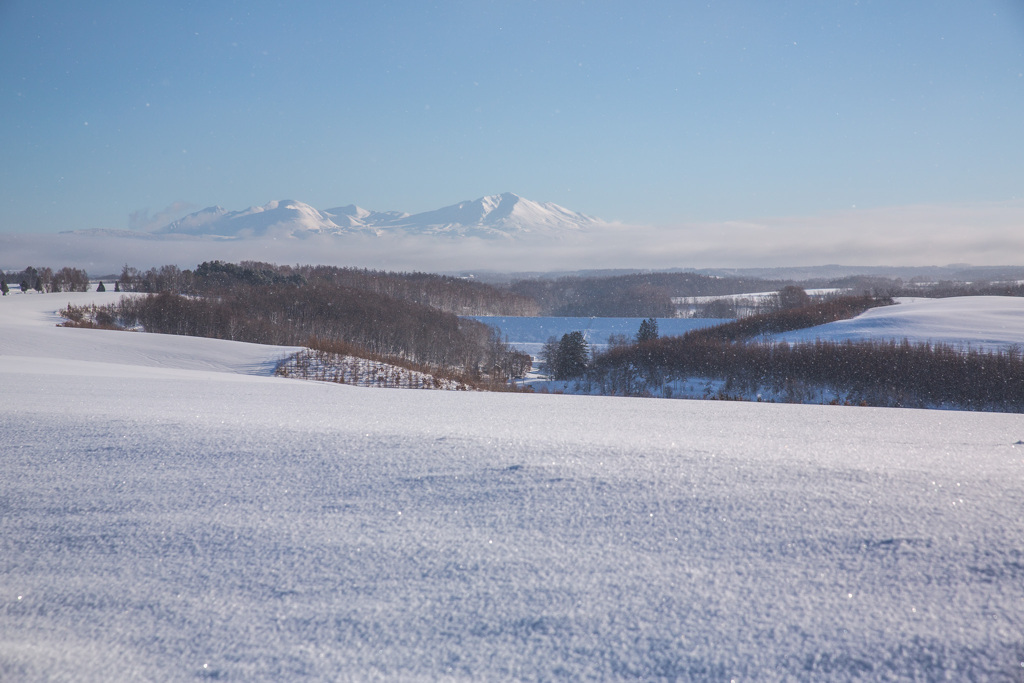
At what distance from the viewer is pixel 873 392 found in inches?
963

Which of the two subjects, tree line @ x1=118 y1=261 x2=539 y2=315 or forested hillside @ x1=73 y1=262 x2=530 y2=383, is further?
tree line @ x1=118 y1=261 x2=539 y2=315

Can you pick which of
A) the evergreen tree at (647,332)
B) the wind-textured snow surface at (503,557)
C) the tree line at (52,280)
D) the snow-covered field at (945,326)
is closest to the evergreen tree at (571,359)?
the evergreen tree at (647,332)

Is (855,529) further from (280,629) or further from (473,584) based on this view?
(280,629)

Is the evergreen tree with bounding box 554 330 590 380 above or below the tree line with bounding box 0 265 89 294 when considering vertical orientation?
below

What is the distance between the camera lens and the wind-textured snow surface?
5.34 feet

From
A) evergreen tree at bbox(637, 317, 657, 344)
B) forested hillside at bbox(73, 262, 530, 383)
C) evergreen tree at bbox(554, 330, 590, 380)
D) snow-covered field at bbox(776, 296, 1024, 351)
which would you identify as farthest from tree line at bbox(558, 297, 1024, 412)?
evergreen tree at bbox(637, 317, 657, 344)

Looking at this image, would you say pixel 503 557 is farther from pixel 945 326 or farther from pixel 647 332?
pixel 647 332

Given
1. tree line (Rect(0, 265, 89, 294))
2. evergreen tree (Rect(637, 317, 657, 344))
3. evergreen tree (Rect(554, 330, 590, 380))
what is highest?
tree line (Rect(0, 265, 89, 294))

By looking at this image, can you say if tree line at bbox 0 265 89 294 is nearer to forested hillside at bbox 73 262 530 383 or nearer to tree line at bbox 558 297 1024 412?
forested hillside at bbox 73 262 530 383

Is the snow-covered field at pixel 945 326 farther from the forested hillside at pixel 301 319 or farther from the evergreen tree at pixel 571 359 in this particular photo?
the forested hillside at pixel 301 319

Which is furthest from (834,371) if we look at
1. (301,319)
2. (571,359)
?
(301,319)

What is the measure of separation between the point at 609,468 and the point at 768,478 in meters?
0.71

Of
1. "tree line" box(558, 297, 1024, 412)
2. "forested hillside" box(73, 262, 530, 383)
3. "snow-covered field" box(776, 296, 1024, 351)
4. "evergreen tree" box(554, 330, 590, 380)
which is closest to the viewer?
"tree line" box(558, 297, 1024, 412)

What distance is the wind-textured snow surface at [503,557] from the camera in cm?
163
